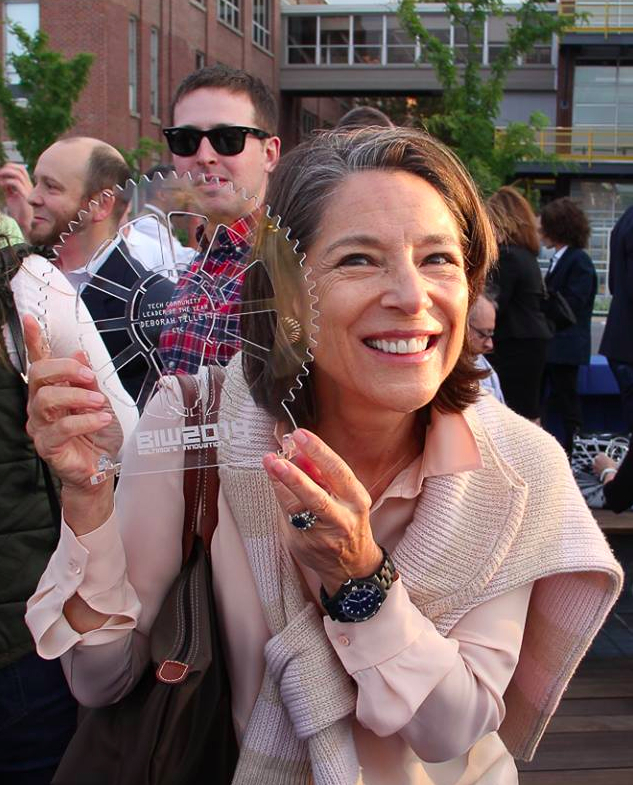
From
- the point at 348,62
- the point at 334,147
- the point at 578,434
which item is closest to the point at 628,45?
the point at 348,62

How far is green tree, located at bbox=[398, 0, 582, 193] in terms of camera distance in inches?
573

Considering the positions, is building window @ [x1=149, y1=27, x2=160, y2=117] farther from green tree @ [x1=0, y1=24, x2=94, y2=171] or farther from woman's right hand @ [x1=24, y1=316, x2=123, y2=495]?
woman's right hand @ [x1=24, y1=316, x2=123, y2=495]

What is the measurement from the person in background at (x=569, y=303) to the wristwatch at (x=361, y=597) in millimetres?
5515

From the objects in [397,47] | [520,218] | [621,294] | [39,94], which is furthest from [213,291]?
[397,47]

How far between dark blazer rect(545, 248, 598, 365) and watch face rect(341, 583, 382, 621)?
18.5 ft

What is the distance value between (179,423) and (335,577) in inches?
12.5

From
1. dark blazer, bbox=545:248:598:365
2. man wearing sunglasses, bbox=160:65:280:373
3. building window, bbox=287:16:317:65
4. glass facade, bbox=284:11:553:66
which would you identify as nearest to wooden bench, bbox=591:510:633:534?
dark blazer, bbox=545:248:598:365

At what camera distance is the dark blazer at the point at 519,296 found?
5820 mm

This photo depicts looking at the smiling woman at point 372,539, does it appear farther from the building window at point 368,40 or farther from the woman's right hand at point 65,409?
the building window at point 368,40

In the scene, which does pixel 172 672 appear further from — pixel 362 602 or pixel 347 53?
pixel 347 53

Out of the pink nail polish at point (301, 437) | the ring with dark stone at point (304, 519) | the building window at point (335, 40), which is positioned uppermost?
the building window at point (335, 40)

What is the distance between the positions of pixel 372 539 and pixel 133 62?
28.8m

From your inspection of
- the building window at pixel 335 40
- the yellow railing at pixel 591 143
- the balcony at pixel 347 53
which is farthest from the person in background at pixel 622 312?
the building window at pixel 335 40

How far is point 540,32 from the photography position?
14.7m
